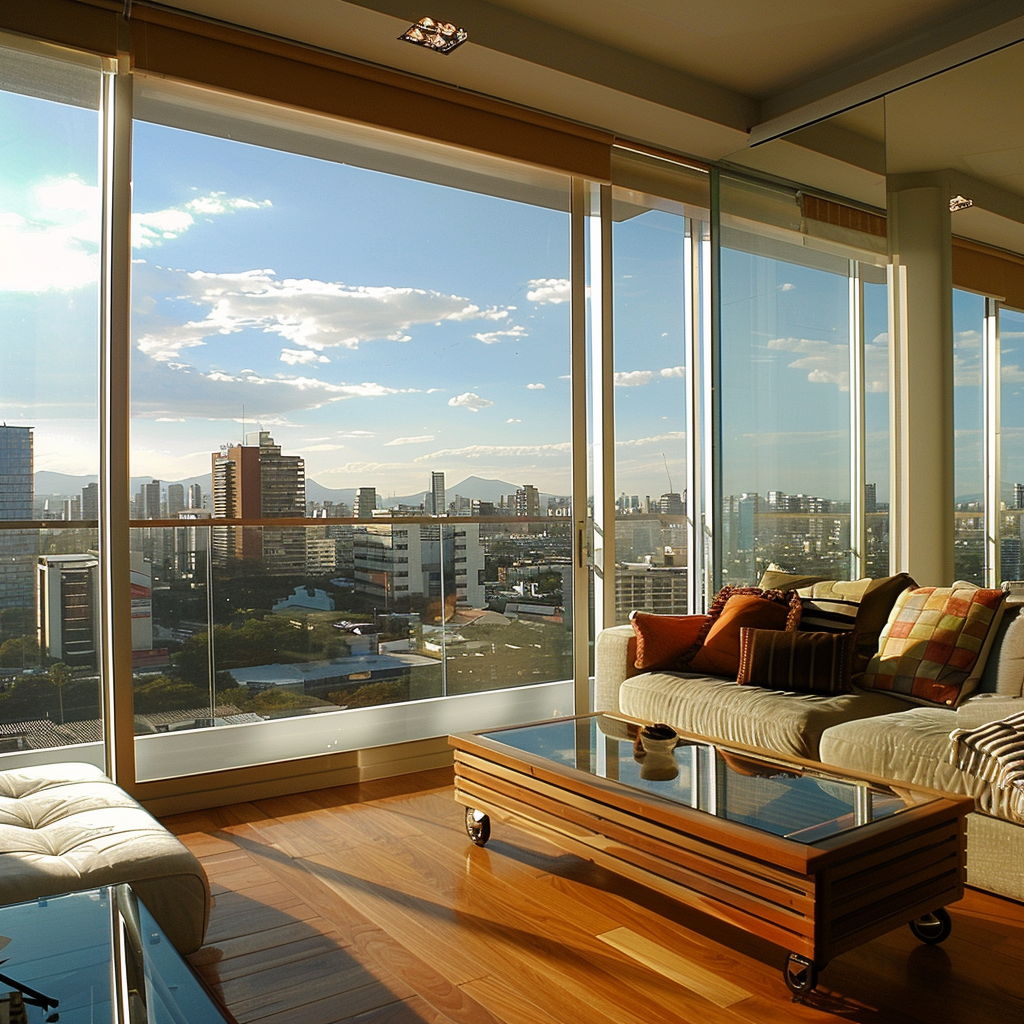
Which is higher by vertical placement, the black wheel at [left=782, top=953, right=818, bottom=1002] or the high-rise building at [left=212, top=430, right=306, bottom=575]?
the high-rise building at [left=212, top=430, right=306, bottom=575]

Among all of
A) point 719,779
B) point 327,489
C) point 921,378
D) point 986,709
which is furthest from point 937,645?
point 327,489

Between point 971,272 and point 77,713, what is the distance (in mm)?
3943

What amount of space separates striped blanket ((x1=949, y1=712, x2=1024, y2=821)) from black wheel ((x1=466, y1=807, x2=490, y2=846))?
4.82 feet

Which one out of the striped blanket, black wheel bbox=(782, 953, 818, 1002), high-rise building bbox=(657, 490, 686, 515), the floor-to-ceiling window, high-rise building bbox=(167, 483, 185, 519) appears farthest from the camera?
high-rise building bbox=(657, 490, 686, 515)

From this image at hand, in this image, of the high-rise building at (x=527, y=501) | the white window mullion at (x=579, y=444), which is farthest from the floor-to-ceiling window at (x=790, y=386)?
the high-rise building at (x=527, y=501)

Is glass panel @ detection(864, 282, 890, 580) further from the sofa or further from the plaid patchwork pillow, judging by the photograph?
the plaid patchwork pillow

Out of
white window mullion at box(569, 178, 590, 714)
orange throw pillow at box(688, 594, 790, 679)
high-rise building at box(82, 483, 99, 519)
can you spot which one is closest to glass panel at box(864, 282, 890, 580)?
orange throw pillow at box(688, 594, 790, 679)

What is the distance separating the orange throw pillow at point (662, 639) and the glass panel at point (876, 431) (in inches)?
35.3

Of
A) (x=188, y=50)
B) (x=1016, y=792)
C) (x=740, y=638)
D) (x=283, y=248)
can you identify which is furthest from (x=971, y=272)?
(x=188, y=50)

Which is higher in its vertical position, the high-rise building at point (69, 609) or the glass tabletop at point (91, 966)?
the high-rise building at point (69, 609)

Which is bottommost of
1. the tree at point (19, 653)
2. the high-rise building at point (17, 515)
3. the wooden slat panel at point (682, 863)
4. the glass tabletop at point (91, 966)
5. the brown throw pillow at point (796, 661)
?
the wooden slat panel at point (682, 863)

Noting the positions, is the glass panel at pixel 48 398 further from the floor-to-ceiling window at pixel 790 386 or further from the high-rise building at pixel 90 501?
the floor-to-ceiling window at pixel 790 386

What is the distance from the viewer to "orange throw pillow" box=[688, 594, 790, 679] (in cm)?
383

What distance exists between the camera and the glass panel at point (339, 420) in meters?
3.65
